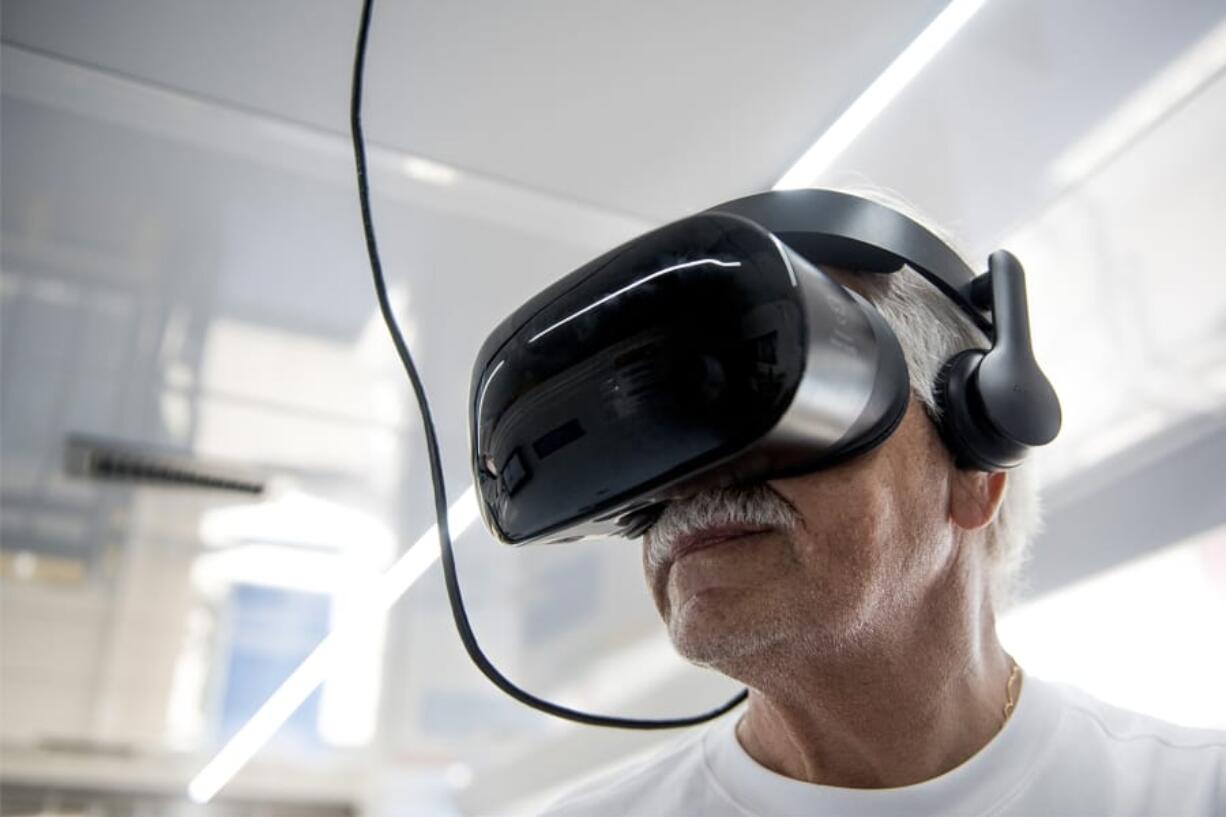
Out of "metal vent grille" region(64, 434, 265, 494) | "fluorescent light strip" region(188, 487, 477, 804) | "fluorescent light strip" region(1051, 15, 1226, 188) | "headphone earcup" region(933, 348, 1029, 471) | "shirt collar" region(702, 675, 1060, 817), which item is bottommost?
"fluorescent light strip" region(188, 487, 477, 804)

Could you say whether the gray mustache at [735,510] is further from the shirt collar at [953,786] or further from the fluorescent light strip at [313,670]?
the fluorescent light strip at [313,670]

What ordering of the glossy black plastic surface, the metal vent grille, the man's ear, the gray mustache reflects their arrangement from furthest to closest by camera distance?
1. the metal vent grille
2. the man's ear
3. the gray mustache
4. the glossy black plastic surface

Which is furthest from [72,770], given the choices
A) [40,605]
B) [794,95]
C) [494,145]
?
[794,95]

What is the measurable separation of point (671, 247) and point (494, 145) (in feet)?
1.05

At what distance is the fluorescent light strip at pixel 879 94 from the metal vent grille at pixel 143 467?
847mm

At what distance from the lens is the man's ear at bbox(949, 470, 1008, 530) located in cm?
78

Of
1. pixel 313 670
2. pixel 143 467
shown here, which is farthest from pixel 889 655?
pixel 313 670

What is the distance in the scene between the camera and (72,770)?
8.47 ft

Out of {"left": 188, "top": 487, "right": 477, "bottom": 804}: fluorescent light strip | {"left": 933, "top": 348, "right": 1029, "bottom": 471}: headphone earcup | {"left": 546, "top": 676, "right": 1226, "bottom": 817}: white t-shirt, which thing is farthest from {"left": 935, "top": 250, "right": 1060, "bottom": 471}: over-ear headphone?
{"left": 188, "top": 487, "right": 477, "bottom": 804}: fluorescent light strip

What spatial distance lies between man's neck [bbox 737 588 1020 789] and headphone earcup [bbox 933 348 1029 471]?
5.8 inches

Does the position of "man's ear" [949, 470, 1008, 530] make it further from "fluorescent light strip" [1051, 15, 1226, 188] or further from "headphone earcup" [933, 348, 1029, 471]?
"fluorescent light strip" [1051, 15, 1226, 188]

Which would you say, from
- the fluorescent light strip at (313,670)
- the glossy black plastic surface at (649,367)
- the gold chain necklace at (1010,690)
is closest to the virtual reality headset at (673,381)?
the glossy black plastic surface at (649,367)

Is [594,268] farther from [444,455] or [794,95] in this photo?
[444,455]

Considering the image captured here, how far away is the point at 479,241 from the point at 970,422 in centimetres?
45
